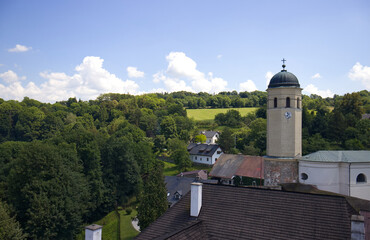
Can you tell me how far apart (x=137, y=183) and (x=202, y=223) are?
26123 millimetres

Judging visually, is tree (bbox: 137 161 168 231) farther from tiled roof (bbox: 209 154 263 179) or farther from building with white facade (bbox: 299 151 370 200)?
tiled roof (bbox: 209 154 263 179)

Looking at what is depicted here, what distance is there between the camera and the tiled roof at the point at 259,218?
10.4 meters

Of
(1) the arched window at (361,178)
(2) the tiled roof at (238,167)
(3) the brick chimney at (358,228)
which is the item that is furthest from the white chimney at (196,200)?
(2) the tiled roof at (238,167)

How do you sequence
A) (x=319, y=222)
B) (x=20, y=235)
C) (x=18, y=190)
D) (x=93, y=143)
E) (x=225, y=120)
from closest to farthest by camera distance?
1. (x=319, y=222)
2. (x=20, y=235)
3. (x=18, y=190)
4. (x=93, y=143)
5. (x=225, y=120)

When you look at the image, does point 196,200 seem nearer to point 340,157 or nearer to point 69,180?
point 340,157

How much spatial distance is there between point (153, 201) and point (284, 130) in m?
12.0

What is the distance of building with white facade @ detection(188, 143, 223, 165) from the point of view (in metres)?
51.4

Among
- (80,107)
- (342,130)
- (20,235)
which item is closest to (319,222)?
(20,235)

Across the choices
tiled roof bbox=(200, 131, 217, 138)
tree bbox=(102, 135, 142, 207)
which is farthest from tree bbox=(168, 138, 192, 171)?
tiled roof bbox=(200, 131, 217, 138)

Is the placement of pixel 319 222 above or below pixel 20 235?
above

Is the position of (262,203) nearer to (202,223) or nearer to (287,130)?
(202,223)

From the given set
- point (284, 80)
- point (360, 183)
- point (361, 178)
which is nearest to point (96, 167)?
point (284, 80)

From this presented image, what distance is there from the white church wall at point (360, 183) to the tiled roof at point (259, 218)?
40.3 ft

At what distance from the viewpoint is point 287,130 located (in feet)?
78.3
